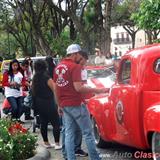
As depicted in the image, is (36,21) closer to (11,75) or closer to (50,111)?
(11,75)

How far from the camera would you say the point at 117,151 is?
909 centimetres

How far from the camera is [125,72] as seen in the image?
8.28 m

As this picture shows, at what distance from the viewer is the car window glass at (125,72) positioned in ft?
26.3

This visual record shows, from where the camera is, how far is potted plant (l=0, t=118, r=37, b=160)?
753 centimetres

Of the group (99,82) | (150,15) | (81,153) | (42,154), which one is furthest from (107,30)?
(42,154)

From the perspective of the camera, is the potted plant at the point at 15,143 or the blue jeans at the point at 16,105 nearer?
the potted plant at the point at 15,143

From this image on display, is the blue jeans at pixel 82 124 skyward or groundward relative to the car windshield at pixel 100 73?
groundward

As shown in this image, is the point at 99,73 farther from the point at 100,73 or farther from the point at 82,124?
the point at 82,124

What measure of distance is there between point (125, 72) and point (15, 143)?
6.47ft

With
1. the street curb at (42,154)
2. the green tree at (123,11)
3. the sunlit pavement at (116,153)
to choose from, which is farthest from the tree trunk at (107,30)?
the green tree at (123,11)

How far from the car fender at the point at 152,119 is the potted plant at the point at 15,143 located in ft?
6.31

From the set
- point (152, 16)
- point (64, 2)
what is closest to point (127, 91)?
point (152, 16)

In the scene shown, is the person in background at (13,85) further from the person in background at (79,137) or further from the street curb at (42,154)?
the person in background at (79,137)

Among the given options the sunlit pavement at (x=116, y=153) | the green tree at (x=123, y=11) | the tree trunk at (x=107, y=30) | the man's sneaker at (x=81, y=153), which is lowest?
the sunlit pavement at (x=116, y=153)
